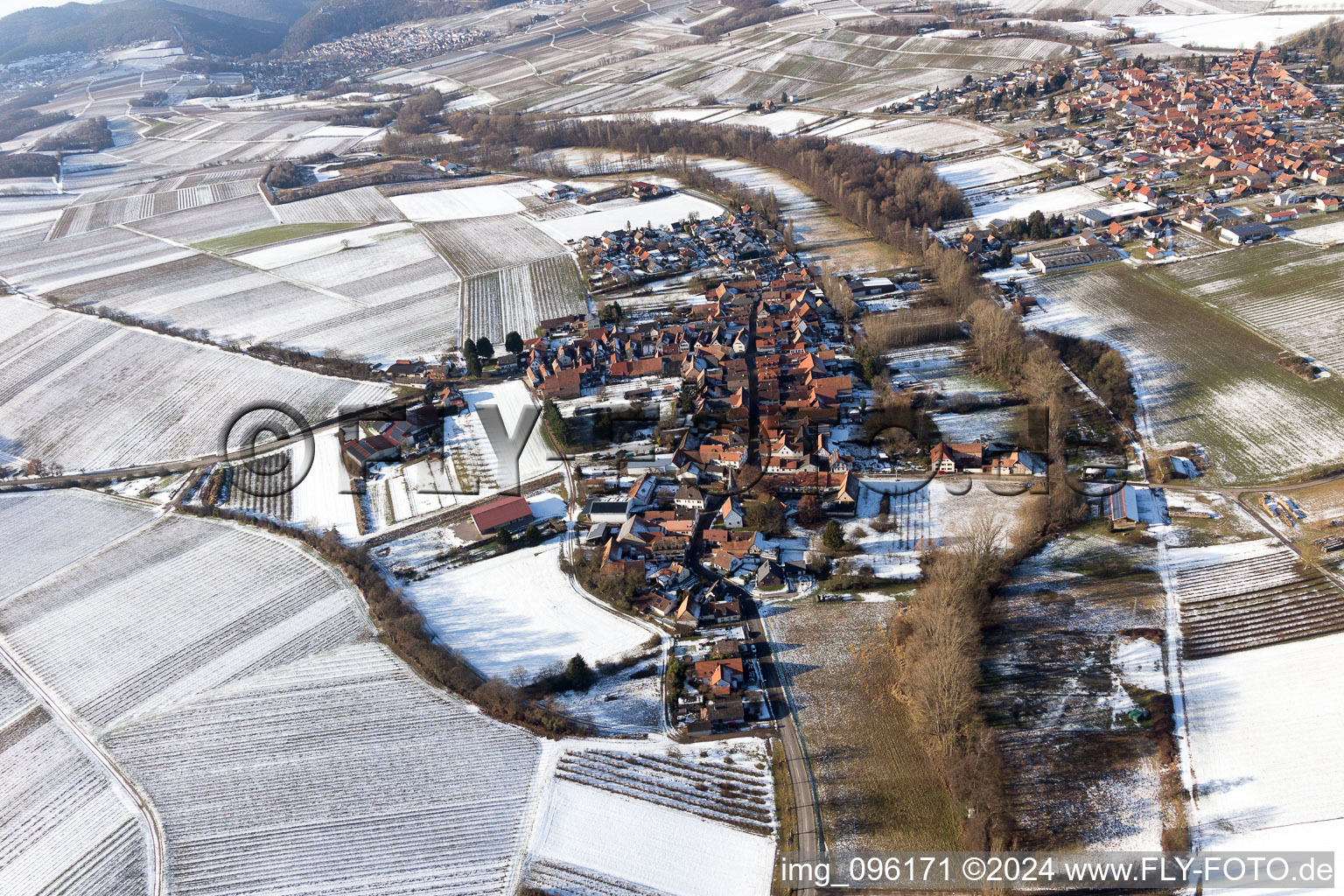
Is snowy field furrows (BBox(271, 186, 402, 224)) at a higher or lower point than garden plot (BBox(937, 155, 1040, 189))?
higher

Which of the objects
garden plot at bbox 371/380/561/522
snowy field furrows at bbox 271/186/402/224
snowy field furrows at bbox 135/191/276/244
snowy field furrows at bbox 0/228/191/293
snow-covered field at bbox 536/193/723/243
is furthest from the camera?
snowy field furrows at bbox 271/186/402/224

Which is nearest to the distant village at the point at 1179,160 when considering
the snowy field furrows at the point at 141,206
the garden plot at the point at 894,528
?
the garden plot at the point at 894,528

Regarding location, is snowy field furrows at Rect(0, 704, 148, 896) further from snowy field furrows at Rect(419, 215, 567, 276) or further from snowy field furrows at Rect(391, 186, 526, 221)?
snowy field furrows at Rect(391, 186, 526, 221)

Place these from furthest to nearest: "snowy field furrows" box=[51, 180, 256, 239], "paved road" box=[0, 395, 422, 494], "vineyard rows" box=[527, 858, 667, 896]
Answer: "snowy field furrows" box=[51, 180, 256, 239] → "paved road" box=[0, 395, 422, 494] → "vineyard rows" box=[527, 858, 667, 896]

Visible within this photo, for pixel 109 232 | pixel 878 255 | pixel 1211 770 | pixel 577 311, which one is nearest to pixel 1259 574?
pixel 1211 770

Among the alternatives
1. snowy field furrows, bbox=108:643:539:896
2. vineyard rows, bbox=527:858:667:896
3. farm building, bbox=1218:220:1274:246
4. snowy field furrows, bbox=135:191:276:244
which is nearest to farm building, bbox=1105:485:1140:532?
vineyard rows, bbox=527:858:667:896

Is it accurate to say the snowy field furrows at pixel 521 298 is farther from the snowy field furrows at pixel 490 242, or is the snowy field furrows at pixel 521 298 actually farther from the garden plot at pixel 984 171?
the garden plot at pixel 984 171

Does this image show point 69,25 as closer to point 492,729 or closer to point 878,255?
point 878,255
